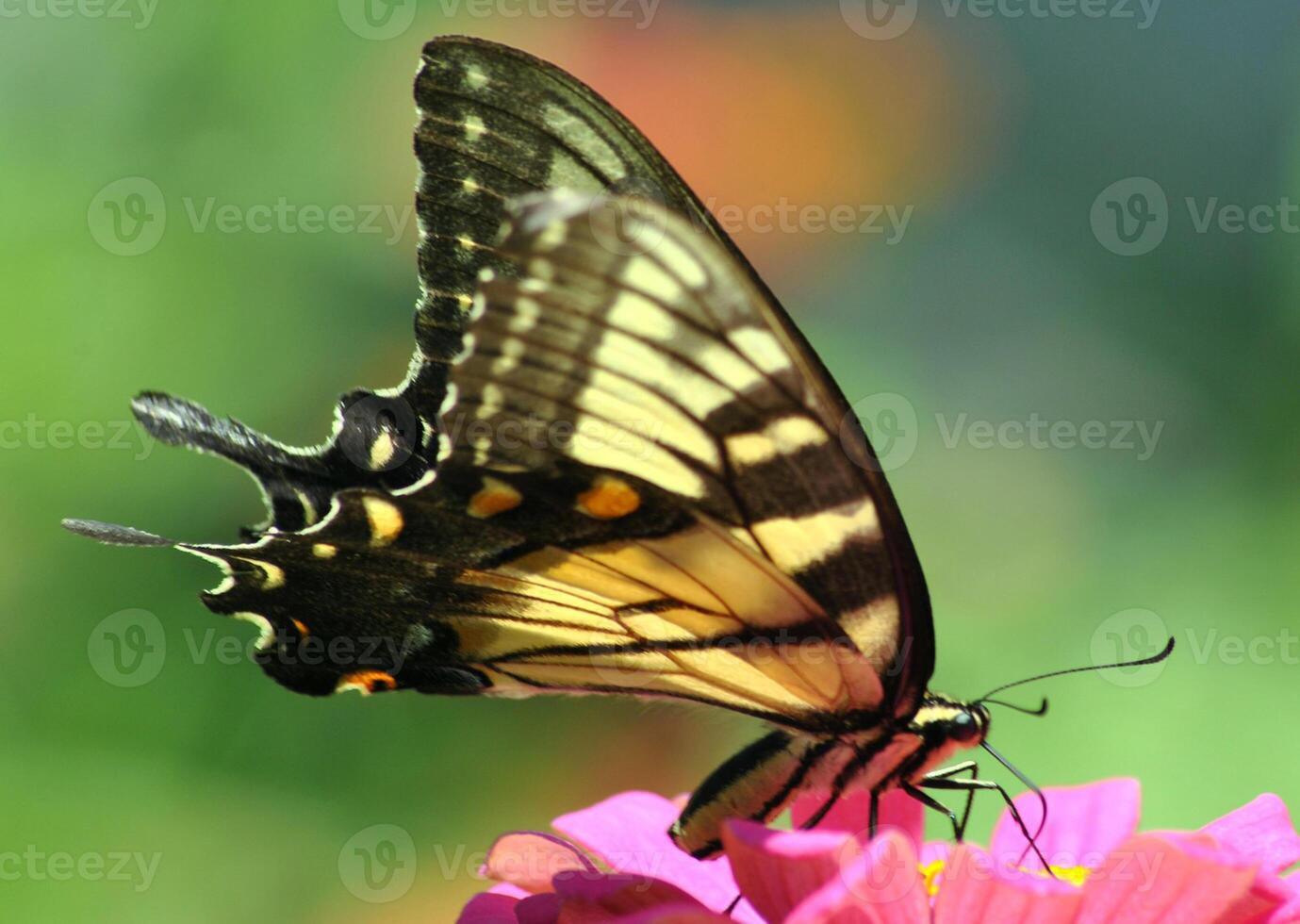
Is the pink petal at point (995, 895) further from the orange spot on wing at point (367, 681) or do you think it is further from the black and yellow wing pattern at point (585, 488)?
the orange spot on wing at point (367, 681)

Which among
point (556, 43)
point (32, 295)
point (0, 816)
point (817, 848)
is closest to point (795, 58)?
point (556, 43)

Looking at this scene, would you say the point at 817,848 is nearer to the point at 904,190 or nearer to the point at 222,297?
the point at 222,297

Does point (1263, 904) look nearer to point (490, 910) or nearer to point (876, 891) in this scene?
point (876, 891)

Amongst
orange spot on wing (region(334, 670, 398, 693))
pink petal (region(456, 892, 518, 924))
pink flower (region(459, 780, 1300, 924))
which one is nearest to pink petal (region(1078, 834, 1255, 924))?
pink flower (region(459, 780, 1300, 924))

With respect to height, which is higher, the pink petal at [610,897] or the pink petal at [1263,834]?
the pink petal at [1263,834]

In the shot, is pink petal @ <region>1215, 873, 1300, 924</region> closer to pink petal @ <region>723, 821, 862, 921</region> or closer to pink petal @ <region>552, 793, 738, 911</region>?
pink petal @ <region>723, 821, 862, 921</region>

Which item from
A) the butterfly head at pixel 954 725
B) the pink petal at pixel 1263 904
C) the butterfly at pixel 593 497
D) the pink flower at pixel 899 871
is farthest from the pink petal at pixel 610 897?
the pink petal at pixel 1263 904

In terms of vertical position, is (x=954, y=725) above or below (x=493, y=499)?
A: below

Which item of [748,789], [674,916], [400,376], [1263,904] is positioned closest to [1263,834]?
[1263,904]
